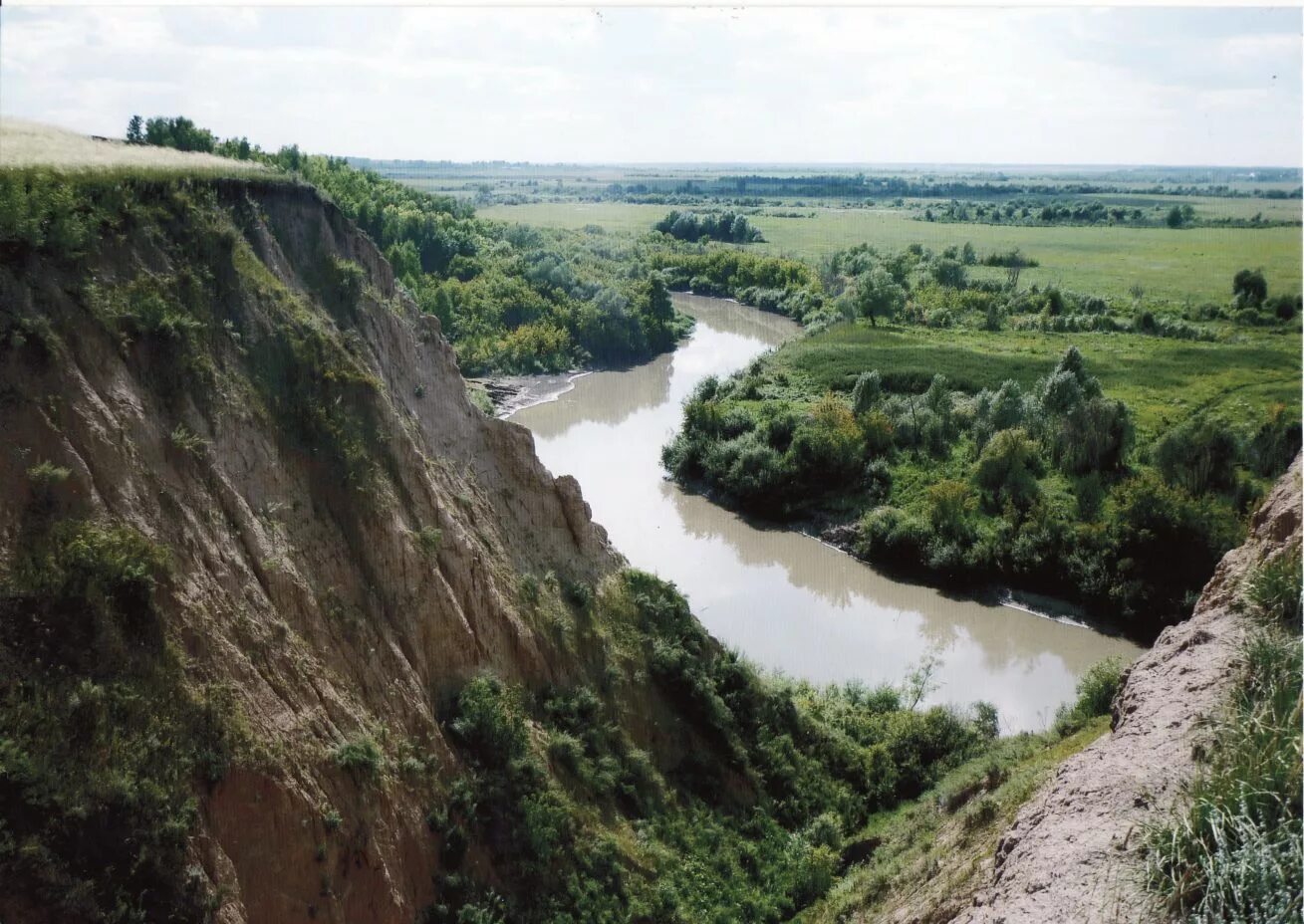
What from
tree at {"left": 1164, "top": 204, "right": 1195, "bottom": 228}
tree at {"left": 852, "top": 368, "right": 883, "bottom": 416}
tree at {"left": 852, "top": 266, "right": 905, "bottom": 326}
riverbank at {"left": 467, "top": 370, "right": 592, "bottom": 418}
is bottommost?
riverbank at {"left": 467, "top": 370, "right": 592, "bottom": 418}

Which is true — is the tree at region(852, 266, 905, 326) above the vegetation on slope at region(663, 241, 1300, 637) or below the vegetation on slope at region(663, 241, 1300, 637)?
above

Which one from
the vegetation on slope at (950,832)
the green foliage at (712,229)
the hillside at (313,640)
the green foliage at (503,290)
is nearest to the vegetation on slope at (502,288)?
Answer: the green foliage at (503,290)

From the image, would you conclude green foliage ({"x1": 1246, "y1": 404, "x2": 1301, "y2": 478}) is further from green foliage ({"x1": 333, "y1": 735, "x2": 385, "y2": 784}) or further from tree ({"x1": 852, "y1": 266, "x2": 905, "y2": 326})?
tree ({"x1": 852, "y1": 266, "x2": 905, "y2": 326})

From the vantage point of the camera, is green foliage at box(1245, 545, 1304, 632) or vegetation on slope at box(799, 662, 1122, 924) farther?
vegetation on slope at box(799, 662, 1122, 924)

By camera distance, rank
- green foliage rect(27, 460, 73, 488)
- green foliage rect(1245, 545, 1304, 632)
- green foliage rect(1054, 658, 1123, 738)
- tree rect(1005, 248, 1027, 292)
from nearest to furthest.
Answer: green foliage rect(1245, 545, 1304, 632)
green foliage rect(27, 460, 73, 488)
green foliage rect(1054, 658, 1123, 738)
tree rect(1005, 248, 1027, 292)

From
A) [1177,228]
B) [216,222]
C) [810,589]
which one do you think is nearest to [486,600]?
[216,222]

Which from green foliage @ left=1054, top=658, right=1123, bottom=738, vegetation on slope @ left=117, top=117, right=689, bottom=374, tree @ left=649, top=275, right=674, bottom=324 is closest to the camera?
green foliage @ left=1054, top=658, right=1123, bottom=738

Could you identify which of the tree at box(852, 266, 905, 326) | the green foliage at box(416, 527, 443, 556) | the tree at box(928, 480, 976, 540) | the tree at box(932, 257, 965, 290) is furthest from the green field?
the tree at box(928, 480, 976, 540)
